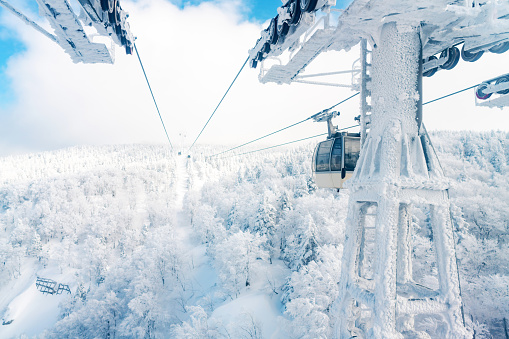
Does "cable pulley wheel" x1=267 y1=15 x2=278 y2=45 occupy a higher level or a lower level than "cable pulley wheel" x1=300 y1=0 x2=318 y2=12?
higher

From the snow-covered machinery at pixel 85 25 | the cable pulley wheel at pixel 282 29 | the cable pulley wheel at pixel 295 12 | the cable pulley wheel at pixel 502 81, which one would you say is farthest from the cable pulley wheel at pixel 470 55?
the snow-covered machinery at pixel 85 25

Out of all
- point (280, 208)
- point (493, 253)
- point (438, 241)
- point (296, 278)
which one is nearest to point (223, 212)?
point (280, 208)

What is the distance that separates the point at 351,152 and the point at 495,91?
4306 millimetres

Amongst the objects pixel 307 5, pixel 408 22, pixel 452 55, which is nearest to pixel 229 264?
pixel 452 55

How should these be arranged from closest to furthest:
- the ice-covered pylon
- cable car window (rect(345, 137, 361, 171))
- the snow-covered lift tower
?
the snow-covered lift tower → the ice-covered pylon → cable car window (rect(345, 137, 361, 171))

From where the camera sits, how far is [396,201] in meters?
4.17

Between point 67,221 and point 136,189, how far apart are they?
3221 centimetres

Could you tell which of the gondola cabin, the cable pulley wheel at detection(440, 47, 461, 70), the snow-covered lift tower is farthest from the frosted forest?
the cable pulley wheel at detection(440, 47, 461, 70)

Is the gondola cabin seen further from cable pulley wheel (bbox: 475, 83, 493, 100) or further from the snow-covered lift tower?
cable pulley wheel (bbox: 475, 83, 493, 100)

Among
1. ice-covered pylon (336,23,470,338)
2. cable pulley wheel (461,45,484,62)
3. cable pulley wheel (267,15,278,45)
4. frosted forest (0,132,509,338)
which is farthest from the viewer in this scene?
frosted forest (0,132,509,338)

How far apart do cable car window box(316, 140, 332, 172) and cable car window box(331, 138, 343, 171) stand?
0.15m

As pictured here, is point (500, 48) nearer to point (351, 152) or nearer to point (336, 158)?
point (351, 152)

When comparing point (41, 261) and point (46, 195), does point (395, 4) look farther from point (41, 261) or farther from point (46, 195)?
point (46, 195)

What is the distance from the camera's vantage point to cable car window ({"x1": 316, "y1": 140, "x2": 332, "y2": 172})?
7.37m
